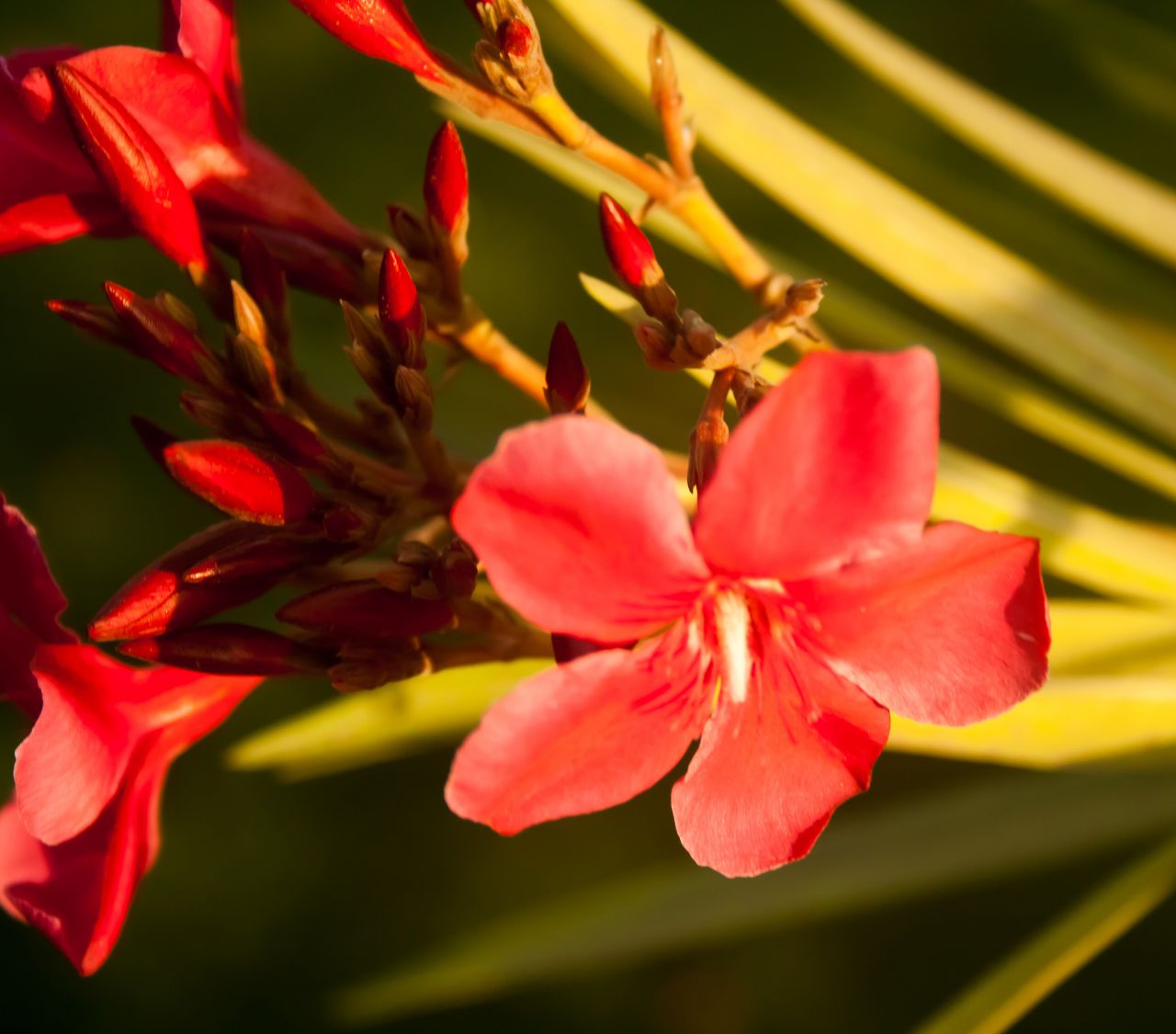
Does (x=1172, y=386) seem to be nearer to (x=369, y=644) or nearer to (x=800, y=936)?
(x=369, y=644)

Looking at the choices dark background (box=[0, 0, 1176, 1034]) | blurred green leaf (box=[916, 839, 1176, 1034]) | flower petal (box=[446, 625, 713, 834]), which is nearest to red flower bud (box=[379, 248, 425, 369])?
flower petal (box=[446, 625, 713, 834])

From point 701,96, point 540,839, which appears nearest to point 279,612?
point 701,96

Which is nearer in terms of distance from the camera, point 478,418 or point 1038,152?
point 1038,152

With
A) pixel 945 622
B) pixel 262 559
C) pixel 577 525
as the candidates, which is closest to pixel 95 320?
pixel 262 559

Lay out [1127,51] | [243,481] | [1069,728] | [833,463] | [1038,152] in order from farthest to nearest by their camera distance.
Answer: [1127,51], [1038,152], [1069,728], [243,481], [833,463]

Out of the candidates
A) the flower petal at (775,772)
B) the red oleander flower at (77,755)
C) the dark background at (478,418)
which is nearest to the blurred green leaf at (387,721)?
the red oleander flower at (77,755)

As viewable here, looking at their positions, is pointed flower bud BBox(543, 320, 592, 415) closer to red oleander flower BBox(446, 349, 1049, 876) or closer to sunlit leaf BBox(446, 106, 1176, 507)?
red oleander flower BBox(446, 349, 1049, 876)

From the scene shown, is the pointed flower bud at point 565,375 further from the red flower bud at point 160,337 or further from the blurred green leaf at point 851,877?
the blurred green leaf at point 851,877

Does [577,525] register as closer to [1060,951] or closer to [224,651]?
[224,651]
